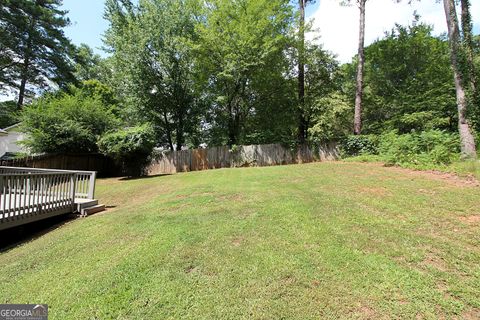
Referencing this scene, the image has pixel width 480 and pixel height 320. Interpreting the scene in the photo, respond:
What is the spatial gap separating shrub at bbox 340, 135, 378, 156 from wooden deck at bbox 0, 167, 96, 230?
12604 millimetres

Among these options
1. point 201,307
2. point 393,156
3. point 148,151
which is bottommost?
point 201,307

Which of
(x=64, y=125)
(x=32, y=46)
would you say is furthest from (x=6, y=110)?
(x=64, y=125)

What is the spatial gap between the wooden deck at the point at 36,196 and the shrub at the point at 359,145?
12604mm

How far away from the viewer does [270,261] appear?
125 inches

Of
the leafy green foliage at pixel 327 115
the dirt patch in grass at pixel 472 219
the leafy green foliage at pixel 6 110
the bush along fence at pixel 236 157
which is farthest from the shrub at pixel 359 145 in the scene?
the leafy green foliage at pixel 6 110

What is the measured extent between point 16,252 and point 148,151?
10.2 meters

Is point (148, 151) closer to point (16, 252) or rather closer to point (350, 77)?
point (16, 252)

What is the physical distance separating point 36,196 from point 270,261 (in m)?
6.00

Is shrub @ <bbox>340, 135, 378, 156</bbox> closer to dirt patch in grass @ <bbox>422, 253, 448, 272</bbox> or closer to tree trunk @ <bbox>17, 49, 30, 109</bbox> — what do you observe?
dirt patch in grass @ <bbox>422, 253, 448, 272</bbox>

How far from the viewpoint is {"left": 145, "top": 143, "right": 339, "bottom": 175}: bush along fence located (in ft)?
49.0

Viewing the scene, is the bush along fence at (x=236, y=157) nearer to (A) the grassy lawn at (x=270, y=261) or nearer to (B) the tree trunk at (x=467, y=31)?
(B) the tree trunk at (x=467, y=31)

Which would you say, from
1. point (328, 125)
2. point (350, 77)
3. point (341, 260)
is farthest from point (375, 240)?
point (350, 77)

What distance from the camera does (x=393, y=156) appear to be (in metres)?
9.55

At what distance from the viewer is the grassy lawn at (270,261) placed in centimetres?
247
